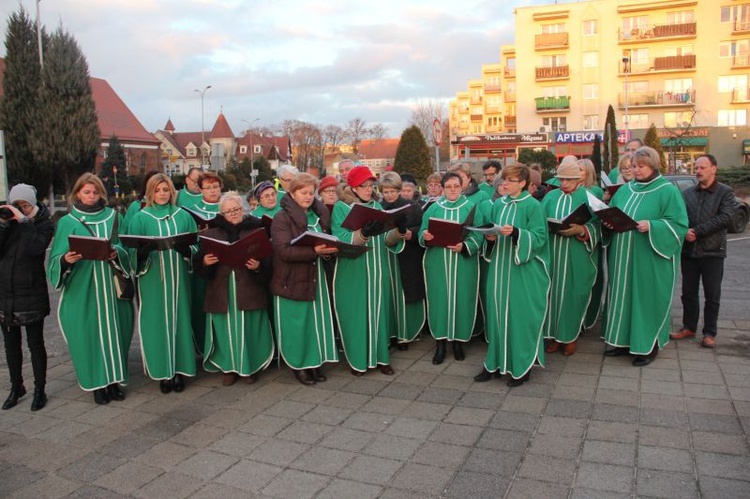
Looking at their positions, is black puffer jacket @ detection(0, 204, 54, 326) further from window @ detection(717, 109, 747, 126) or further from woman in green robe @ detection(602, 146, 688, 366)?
window @ detection(717, 109, 747, 126)

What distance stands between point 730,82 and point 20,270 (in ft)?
169

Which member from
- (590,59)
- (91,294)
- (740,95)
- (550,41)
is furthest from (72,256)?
(740,95)

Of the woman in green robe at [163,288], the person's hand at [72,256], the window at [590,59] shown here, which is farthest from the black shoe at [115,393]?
the window at [590,59]

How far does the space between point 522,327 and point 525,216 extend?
3.37 feet

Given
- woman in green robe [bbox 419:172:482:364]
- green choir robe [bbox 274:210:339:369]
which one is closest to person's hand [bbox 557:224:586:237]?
woman in green robe [bbox 419:172:482:364]

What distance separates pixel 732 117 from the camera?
150 ft

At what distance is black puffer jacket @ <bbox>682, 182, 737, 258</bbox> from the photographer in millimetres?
6512

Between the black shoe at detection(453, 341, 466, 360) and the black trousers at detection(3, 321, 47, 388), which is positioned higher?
the black trousers at detection(3, 321, 47, 388)

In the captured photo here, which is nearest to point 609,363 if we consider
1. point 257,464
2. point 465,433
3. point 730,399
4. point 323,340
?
point 730,399

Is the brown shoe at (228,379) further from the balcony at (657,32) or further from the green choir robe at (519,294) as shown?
the balcony at (657,32)

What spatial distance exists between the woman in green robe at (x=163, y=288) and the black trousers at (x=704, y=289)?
545cm

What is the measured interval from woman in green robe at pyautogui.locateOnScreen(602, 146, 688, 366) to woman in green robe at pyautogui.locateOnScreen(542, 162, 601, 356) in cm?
29

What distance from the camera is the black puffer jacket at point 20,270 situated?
5379mm

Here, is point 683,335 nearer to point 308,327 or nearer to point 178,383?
point 308,327
